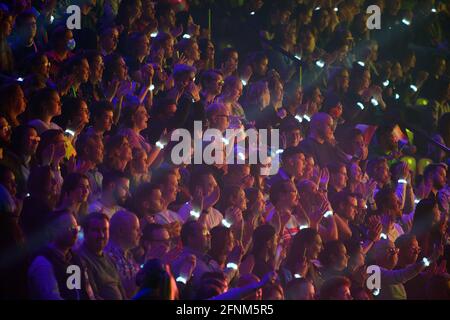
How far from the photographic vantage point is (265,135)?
498cm

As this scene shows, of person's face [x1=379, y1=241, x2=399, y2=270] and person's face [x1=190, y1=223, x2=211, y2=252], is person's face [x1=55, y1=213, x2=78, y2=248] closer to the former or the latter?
person's face [x1=190, y1=223, x2=211, y2=252]

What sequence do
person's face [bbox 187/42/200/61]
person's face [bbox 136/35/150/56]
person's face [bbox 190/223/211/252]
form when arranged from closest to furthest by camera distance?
person's face [bbox 190/223/211/252]
person's face [bbox 136/35/150/56]
person's face [bbox 187/42/200/61]

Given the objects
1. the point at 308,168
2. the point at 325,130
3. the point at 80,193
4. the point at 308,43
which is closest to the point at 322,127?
the point at 325,130

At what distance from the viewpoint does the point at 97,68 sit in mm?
4207

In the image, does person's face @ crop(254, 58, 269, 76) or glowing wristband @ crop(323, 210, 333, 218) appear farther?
person's face @ crop(254, 58, 269, 76)

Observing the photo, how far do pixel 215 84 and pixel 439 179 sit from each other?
1919 mm

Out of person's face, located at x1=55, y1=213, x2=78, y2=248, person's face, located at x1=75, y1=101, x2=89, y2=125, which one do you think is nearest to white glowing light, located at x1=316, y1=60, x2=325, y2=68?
person's face, located at x1=75, y1=101, x2=89, y2=125

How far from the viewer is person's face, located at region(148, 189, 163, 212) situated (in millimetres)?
3674

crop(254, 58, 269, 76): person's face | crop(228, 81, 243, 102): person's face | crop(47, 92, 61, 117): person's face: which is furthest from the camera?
crop(254, 58, 269, 76): person's face

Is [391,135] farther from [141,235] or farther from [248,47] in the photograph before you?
[141,235]

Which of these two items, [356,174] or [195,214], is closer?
[195,214]

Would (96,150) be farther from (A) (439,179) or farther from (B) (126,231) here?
(A) (439,179)

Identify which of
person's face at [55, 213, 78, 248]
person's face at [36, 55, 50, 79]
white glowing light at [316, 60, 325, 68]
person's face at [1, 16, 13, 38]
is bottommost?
person's face at [55, 213, 78, 248]

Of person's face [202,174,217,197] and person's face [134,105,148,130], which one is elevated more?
person's face [134,105,148,130]
